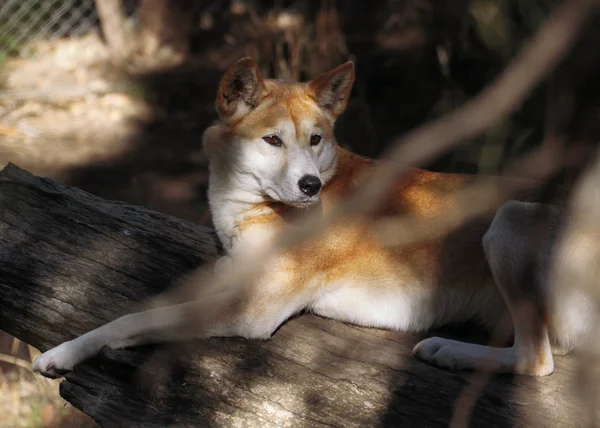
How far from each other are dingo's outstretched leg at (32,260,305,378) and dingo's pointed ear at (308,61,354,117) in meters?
0.95

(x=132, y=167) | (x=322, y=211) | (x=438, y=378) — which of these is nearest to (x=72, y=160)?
(x=132, y=167)

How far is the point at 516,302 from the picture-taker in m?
2.98

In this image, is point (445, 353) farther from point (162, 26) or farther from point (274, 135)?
point (162, 26)

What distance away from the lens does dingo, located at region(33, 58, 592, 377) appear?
296 cm

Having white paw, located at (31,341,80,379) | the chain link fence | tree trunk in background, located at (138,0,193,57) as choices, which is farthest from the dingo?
the chain link fence

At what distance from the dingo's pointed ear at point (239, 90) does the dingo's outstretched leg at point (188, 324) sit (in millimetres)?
832

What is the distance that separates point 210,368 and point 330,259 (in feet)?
2.30

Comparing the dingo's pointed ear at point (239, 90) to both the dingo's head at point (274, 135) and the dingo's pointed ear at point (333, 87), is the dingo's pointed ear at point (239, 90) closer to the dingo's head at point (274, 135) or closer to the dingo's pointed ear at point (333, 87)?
the dingo's head at point (274, 135)

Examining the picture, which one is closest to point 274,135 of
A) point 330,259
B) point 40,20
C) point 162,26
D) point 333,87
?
Result: point 333,87

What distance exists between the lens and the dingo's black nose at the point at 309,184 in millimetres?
3125

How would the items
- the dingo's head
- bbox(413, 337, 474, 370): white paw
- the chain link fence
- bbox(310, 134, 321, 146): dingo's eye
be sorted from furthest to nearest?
the chain link fence
bbox(310, 134, 321, 146): dingo's eye
the dingo's head
bbox(413, 337, 474, 370): white paw

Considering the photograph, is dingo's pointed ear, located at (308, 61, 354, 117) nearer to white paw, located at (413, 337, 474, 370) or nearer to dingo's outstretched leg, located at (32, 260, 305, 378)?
dingo's outstretched leg, located at (32, 260, 305, 378)

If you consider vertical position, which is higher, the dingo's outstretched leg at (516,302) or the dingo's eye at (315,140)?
the dingo's eye at (315,140)

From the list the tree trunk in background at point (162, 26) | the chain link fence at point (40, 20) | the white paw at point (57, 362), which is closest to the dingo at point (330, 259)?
the white paw at point (57, 362)
